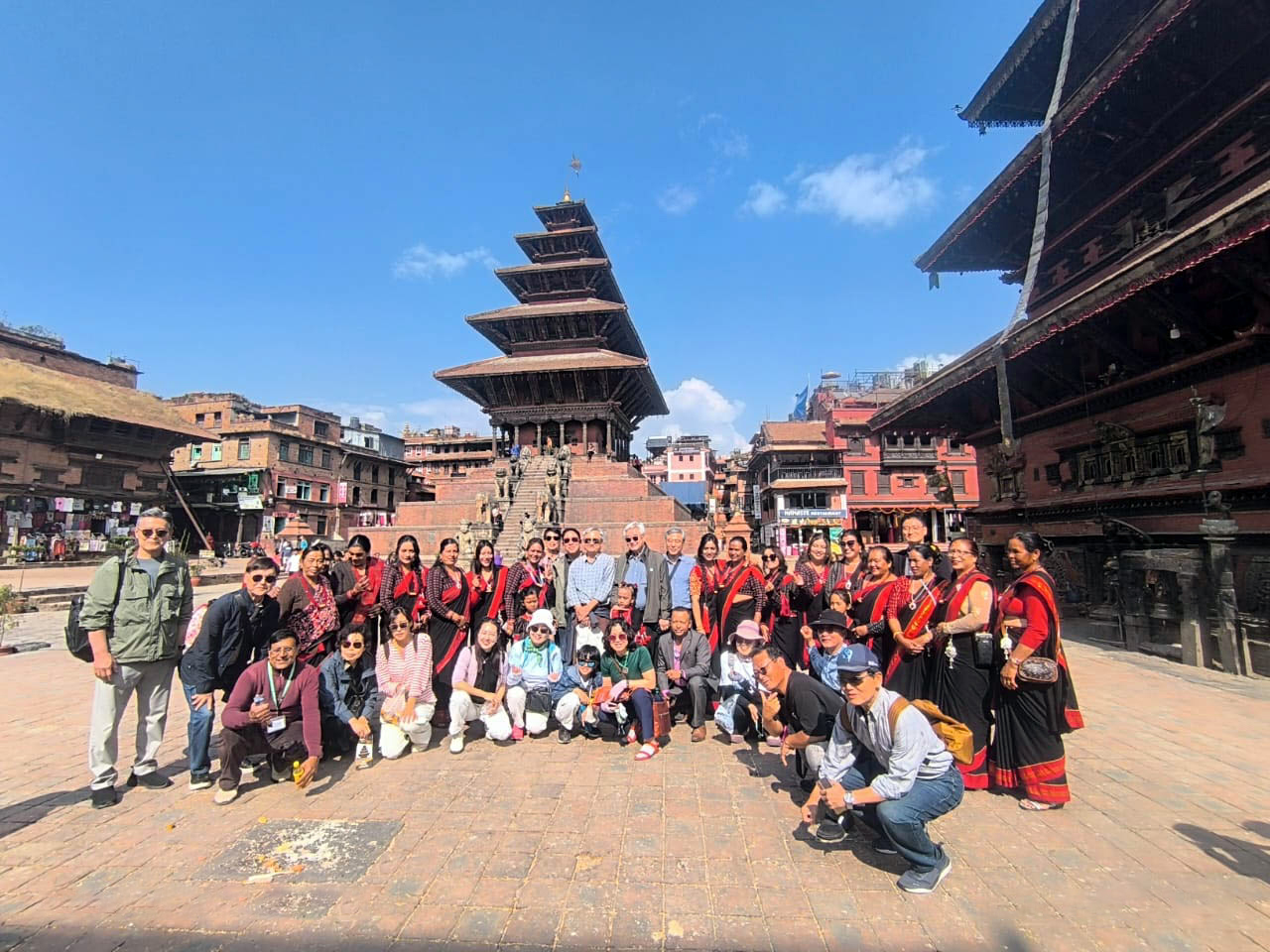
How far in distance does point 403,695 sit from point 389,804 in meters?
1.23

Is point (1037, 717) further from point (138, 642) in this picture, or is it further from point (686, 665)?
point (138, 642)

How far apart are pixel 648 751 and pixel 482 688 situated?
1732 millimetres

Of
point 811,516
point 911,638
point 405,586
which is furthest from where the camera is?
point 811,516

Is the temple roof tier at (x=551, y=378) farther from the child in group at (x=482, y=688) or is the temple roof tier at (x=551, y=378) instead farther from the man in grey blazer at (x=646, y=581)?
the child in group at (x=482, y=688)

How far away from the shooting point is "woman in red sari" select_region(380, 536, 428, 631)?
5500mm

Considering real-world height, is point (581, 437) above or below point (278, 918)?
above

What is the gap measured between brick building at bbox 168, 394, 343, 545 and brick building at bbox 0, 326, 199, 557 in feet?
23.6

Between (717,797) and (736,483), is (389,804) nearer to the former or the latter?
(717,797)

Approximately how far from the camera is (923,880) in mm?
2910

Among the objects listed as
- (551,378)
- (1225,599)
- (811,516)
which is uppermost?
(551,378)

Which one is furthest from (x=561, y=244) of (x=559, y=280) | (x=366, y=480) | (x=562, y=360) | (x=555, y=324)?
(x=366, y=480)

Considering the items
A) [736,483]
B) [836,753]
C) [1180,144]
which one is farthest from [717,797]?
[736,483]

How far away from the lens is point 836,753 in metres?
3.36

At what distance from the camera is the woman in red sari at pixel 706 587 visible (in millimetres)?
5824
